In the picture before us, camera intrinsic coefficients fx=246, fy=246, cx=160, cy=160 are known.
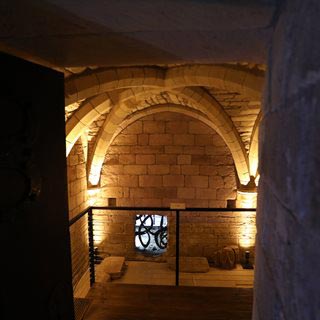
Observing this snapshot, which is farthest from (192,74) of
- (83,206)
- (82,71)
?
(83,206)

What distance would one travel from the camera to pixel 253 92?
143 inches

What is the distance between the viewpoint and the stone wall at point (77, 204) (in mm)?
5426

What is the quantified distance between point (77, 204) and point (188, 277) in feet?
10.5

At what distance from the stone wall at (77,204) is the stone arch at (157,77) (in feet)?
7.62

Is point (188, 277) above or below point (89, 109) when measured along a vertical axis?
below

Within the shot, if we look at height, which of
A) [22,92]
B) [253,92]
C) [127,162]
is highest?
[253,92]

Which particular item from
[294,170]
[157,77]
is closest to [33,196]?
[294,170]

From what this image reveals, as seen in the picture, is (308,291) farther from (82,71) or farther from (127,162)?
(127,162)

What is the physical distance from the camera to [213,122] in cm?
585

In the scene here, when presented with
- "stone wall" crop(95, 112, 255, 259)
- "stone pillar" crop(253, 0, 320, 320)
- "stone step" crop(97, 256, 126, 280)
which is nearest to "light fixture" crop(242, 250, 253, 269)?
"stone wall" crop(95, 112, 255, 259)

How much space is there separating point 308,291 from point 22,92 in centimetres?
120

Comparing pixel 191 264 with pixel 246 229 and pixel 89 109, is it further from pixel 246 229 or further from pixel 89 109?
pixel 89 109

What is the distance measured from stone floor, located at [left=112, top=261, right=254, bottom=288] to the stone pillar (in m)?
5.33

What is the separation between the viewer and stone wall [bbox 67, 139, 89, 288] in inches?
214
